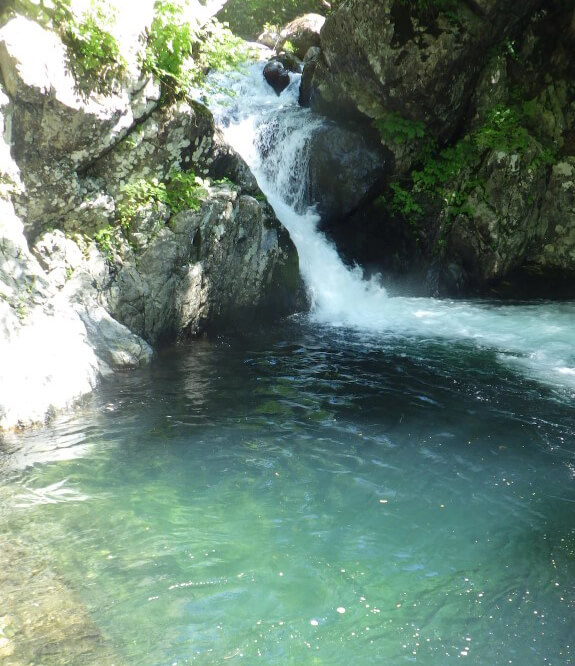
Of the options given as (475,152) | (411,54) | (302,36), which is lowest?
(475,152)

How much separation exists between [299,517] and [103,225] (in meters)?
5.33

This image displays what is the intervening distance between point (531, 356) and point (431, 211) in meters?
5.27

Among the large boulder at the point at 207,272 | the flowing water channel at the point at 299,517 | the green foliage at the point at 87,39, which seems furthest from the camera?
the large boulder at the point at 207,272

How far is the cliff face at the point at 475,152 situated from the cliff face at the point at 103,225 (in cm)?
406

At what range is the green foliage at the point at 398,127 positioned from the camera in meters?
12.5

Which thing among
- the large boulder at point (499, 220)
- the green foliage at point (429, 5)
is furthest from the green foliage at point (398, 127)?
the green foliage at point (429, 5)

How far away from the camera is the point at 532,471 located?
17.3ft

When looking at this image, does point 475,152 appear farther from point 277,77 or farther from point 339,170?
point 277,77

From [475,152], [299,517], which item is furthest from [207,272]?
[475,152]

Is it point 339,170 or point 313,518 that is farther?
point 339,170

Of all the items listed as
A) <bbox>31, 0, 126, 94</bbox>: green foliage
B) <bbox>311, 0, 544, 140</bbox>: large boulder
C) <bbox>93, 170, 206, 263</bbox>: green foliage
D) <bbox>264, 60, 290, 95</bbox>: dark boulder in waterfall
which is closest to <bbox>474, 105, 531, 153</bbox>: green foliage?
<bbox>311, 0, 544, 140</bbox>: large boulder

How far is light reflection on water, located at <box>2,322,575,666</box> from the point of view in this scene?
11.2 feet

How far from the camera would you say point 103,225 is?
27.0 ft

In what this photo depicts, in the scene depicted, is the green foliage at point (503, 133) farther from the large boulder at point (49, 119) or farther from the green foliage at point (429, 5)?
the large boulder at point (49, 119)
